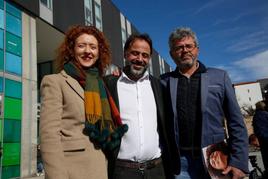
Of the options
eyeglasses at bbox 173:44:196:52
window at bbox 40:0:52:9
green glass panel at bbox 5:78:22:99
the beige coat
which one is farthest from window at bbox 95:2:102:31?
the beige coat

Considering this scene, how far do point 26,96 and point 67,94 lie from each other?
574 inches

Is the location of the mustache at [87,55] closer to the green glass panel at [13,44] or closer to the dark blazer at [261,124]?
the dark blazer at [261,124]

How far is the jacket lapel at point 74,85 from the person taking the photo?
2727mm

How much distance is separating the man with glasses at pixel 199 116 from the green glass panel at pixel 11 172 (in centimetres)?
1322

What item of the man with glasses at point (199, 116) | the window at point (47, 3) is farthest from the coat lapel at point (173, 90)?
the window at point (47, 3)

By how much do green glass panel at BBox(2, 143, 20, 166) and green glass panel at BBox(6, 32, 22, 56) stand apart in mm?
4580

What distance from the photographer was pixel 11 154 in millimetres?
14891

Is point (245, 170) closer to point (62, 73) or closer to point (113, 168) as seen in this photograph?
point (113, 168)

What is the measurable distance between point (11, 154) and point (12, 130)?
1.11m

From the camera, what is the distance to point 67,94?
266 cm

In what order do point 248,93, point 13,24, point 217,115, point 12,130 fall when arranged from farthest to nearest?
point 248,93 < point 13,24 < point 12,130 < point 217,115

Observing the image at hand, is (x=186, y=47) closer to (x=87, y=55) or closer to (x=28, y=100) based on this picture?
(x=87, y=55)

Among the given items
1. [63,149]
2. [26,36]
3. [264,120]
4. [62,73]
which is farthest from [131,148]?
[26,36]

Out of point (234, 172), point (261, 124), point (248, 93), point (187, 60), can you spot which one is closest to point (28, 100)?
point (261, 124)
